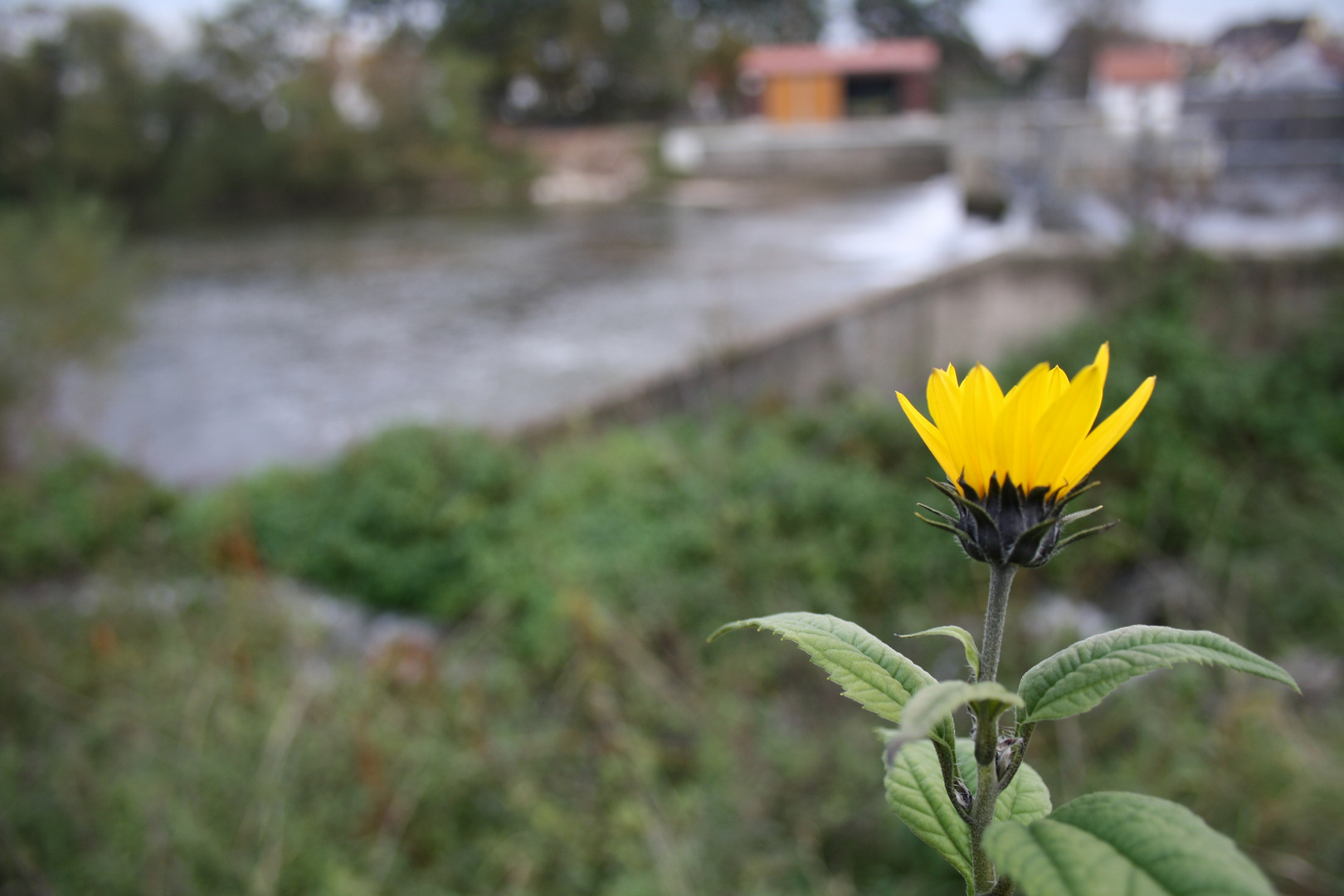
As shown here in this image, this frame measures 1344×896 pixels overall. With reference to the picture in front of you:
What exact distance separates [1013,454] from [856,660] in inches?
5.4

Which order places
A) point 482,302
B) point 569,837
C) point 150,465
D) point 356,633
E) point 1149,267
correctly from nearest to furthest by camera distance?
point 569,837 < point 356,633 < point 1149,267 < point 150,465 < point 482,302

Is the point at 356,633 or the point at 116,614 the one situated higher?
the point at 116,614

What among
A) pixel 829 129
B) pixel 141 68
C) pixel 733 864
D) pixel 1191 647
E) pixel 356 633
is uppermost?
pixel 141 68

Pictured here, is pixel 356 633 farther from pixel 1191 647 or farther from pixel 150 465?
pixel 1191 647

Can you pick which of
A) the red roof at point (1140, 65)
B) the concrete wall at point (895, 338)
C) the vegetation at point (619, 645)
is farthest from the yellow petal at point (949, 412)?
the red roof at point (1140, 65)

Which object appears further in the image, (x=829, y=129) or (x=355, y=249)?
(x=829, y=129)

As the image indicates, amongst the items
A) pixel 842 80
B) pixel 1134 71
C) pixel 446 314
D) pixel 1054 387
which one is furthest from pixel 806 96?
pixel 1054 387

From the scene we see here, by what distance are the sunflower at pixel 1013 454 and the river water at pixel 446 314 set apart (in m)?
5.77

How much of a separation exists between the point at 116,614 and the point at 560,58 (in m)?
43.3

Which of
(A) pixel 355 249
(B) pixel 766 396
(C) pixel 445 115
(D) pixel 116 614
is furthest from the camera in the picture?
(C) pixel 445 115

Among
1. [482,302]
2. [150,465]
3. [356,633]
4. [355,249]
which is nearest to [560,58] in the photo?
[355,249]

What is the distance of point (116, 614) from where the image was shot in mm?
4410

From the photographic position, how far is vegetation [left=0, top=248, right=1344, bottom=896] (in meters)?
2.90

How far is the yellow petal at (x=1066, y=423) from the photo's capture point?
438mm
